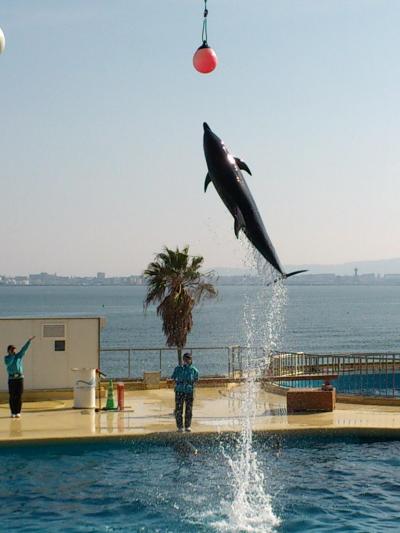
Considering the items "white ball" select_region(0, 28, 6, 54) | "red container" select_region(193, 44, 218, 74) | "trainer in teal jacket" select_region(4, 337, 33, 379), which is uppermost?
"white ball" select_region(0, 28, 6, 54)

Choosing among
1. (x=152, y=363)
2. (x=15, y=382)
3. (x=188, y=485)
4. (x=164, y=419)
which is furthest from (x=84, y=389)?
(x=152, y=363)

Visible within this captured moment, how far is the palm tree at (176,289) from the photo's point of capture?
25234mm

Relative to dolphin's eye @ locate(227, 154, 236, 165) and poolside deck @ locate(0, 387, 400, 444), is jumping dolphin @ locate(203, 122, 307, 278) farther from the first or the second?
poolside deck @ locate(0, 387, 400, 444)

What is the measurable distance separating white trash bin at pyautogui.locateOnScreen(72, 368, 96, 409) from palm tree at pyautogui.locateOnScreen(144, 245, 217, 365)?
19.4ft

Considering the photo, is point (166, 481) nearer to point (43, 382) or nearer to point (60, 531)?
point (60, 531)

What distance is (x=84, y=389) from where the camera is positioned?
1938 cm

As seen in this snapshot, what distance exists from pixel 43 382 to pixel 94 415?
2983mm

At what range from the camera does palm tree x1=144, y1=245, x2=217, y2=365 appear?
25234 mm

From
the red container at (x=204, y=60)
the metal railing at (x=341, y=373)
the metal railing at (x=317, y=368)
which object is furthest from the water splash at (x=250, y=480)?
the metal railing at (x=341, y=373)

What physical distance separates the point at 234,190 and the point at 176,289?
1691 centimetres

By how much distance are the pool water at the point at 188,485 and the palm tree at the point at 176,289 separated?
901cm

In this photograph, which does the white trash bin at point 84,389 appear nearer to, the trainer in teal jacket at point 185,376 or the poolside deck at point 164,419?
the poolside deck at point 164,419

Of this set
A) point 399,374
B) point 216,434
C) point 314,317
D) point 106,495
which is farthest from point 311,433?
point 314,317

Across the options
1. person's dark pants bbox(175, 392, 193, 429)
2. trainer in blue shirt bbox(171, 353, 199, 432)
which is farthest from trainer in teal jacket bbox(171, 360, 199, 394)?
person's dark pants bbox(175, 392, 193, 429)
